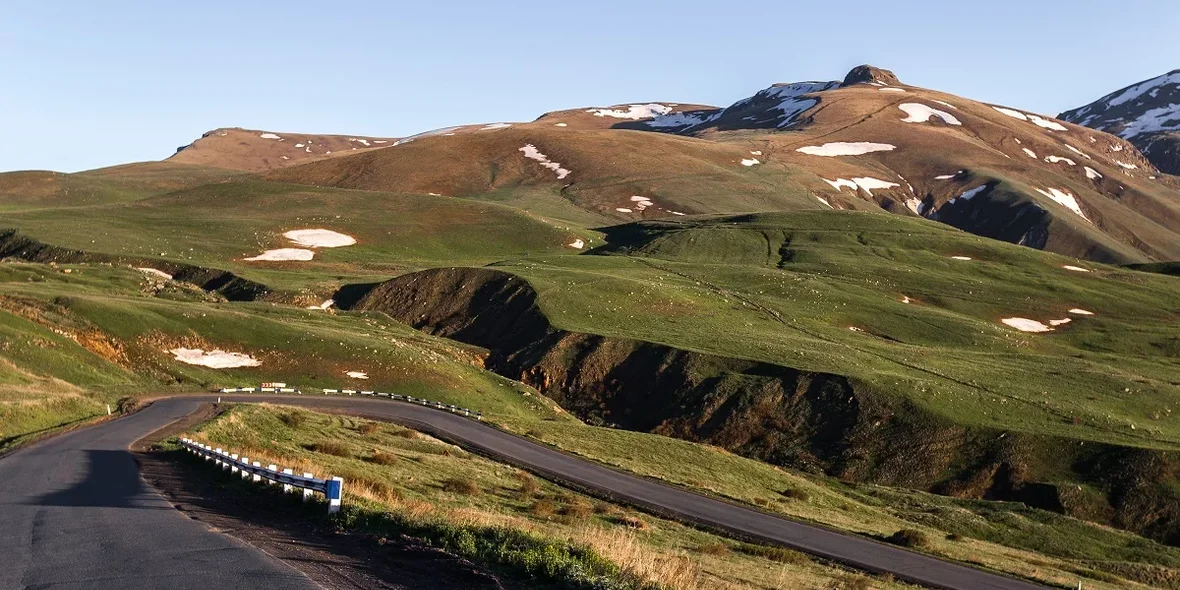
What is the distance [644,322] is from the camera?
3561 inches

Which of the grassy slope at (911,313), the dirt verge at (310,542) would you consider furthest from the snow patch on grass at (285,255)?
the dirt verge at (310,542)

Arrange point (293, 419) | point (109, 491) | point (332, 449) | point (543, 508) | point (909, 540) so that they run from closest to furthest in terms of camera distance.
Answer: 1. point (109, 491)
2. point (543, 508)
3. point (909, 540)
4. point (332, 449)
5. point (293, 419)

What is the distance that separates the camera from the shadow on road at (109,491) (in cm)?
2342

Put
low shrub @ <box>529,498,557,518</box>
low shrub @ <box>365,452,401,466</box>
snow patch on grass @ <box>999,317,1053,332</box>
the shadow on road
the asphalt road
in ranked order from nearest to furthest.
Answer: the asphalt road
the shadow on road
low shrub @ <box>529,498,557,518</box>
low shrub @ <box>365,452,401,466</box>
snow patch on grass @ <box>999,317,1053,332</box>

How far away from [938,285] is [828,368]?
4998 centimetres

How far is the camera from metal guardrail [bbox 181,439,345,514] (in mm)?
22266

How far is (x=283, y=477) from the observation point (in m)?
24.7

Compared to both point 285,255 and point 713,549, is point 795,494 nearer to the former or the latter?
point 713,549

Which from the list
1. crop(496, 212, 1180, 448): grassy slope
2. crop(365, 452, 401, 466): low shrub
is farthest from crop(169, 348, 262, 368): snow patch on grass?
crop(365, 452, 401, 466): low shrub

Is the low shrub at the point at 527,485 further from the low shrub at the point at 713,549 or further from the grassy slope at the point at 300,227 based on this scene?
the grassy slope at the point at 300,227

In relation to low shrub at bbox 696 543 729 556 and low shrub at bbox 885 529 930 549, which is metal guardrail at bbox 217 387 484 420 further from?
low shrub at bbox 696 543 729 556

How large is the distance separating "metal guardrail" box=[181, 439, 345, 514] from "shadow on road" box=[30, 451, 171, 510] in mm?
2158

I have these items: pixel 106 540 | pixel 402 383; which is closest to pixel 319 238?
pixel 402 383

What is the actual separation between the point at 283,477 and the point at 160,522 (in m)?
3.90
